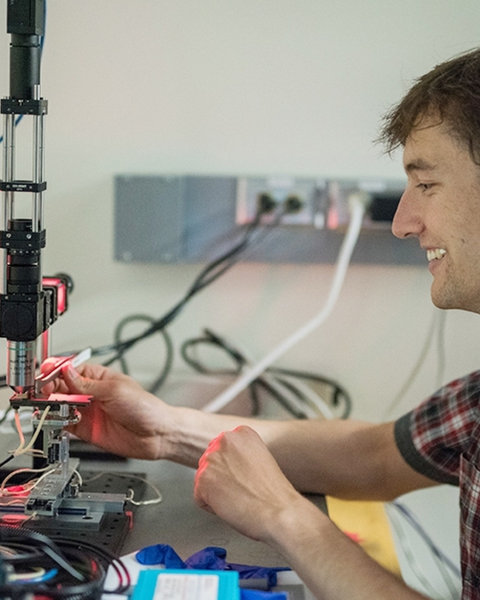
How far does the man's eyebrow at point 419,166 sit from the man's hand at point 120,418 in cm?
51

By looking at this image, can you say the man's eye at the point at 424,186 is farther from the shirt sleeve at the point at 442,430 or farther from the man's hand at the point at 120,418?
the man's hand at the point at 120,418

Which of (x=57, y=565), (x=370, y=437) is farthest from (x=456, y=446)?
(x=57, y=565)

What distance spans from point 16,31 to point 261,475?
602mm

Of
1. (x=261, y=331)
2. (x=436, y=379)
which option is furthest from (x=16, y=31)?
(x=436, y=379)

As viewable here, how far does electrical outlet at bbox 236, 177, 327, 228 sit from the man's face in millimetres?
448

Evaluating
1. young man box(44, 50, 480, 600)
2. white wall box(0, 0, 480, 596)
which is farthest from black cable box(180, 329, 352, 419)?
young man box(44, 50, 480, 600)

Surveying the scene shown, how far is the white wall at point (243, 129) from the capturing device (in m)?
1.55

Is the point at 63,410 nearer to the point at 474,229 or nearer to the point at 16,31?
the point at 16,31

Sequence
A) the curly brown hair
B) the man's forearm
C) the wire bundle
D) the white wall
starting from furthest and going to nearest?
the white wall → the curly brown hair → the man's forearm → the wire bundle

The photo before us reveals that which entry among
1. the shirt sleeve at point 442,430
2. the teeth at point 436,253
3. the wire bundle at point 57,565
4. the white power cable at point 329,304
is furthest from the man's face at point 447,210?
the wire bundle at point 57,565

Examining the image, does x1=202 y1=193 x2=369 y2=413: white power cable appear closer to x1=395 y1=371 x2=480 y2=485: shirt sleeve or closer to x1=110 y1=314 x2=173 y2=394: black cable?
x1=110 y1=314 x2=173 y2=394: black cable

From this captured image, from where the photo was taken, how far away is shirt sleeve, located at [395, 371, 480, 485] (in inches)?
48.2

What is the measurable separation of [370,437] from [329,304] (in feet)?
1.13

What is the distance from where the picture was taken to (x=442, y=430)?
1.25 meters
